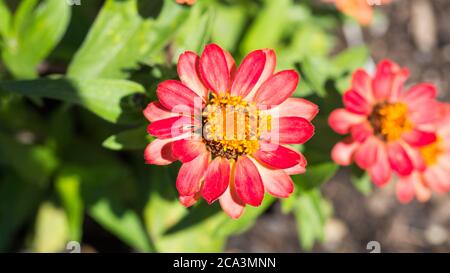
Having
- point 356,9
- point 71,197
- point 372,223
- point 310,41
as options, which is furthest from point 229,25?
point 372,223

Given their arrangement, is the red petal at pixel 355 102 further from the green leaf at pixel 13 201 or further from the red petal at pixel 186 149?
the green leaf at pixel 13 201

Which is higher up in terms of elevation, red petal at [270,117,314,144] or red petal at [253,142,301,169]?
red petal at [270,117,314,144]

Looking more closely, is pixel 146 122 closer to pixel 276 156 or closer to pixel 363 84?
pixel 276 156

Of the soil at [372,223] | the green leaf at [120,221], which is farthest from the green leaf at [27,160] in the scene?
the soil at [372,223]

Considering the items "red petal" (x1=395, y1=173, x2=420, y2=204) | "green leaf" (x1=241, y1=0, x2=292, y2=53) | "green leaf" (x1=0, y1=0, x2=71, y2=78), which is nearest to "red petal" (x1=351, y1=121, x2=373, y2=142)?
"red petal" (x1=395, y1=173, x2=420, y2=204)

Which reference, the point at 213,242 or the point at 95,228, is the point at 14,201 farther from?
the point at 213,242

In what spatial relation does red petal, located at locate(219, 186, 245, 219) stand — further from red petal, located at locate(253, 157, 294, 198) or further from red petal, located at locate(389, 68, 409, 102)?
red petal, located at locate(389, 68, 409, 102)
